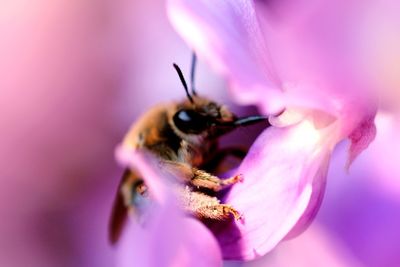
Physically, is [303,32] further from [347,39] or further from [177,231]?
[177,231]

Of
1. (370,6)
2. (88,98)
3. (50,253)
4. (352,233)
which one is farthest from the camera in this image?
(88,98)

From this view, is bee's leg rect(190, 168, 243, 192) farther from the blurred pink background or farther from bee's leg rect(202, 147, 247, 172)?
Answer: the blurred pink background

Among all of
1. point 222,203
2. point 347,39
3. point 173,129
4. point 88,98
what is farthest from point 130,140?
point 88,98

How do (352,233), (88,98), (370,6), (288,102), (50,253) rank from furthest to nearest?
(88,98), (50,253), (352,233), (370,6), (288,102)

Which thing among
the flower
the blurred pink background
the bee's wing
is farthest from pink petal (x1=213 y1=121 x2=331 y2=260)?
the blurred pink background

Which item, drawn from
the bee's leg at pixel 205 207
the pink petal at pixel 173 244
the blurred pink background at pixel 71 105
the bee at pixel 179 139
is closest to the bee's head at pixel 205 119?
the bee at pixel 179 139
